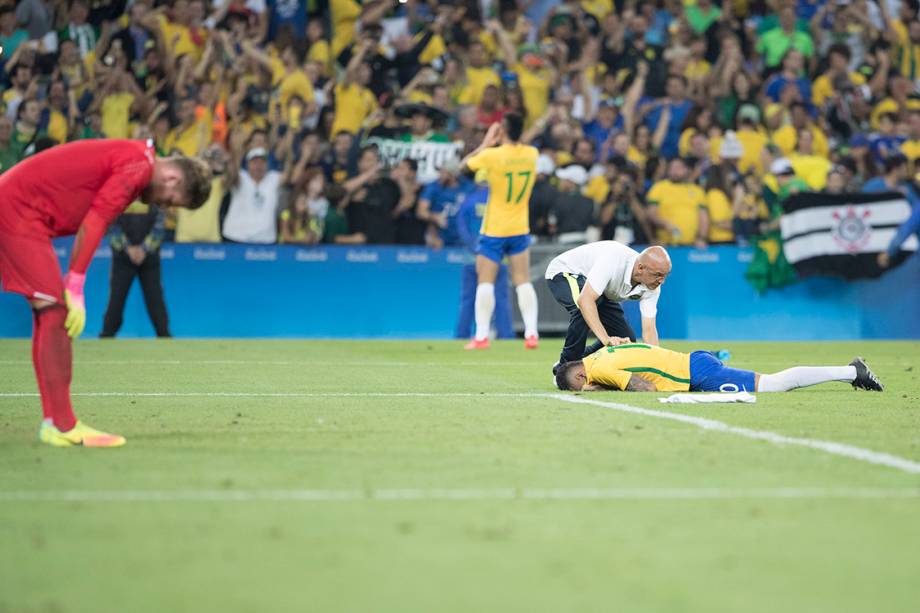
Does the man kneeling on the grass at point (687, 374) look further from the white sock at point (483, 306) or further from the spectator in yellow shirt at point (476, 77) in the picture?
the spectator in yellow shirt at point (476, 77)

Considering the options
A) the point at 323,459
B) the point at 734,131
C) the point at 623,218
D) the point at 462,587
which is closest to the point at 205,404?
the point at 323,459

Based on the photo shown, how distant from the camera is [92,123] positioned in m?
20.2

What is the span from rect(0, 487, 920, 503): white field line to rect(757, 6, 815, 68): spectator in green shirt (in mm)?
19256

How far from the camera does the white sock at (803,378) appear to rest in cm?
995

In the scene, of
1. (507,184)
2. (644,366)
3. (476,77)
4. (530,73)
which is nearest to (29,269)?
(644,366)

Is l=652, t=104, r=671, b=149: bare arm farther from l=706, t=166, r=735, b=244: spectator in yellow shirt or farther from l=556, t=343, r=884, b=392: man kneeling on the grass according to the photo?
l=556, t=343, r=884, b=392: man kneeling on the grass

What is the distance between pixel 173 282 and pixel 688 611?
57.2 feet

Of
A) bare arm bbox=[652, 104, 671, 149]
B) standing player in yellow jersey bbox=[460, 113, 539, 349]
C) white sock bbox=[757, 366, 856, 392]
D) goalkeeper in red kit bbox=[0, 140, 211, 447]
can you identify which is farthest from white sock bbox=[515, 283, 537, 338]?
goalkeeper in red kit bbox=[0, 140, 211, 447]

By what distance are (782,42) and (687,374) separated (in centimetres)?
1521

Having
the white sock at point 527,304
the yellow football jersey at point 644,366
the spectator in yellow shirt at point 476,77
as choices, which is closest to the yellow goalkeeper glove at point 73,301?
the yellow football jersey at point 644,366

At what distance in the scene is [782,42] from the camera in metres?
23.8

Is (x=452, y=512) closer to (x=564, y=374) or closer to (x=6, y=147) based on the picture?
(x=564, y=374)

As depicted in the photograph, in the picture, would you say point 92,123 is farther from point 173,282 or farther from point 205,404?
point 205,404

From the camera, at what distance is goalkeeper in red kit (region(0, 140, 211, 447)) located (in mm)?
6809
